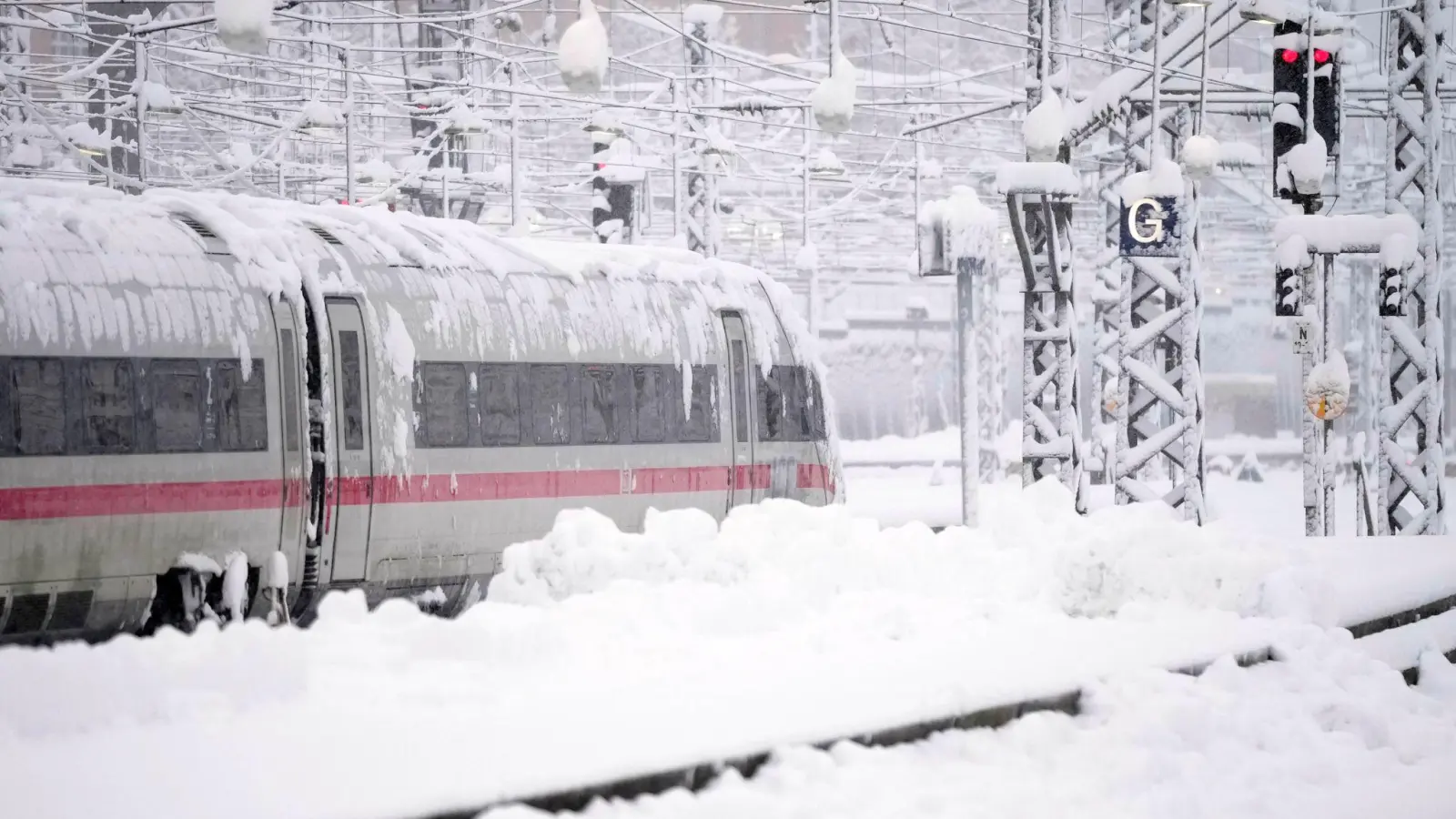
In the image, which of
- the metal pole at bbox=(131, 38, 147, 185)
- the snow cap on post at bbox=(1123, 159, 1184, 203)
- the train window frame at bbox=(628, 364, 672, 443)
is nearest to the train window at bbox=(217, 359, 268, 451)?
the train window frame at bbox=(628, 364, 672, 443)

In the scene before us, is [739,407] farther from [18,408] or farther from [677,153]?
[677,153]

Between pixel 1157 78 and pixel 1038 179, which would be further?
pixel 1157 78

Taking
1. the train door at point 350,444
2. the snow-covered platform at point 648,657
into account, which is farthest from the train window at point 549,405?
the snow-covered platform at point 648,657

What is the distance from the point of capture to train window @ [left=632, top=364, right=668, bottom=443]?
16.7 metres

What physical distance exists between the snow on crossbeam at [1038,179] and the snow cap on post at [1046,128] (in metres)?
0.32

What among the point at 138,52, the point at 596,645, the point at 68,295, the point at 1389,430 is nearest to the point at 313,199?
the point at 138,52

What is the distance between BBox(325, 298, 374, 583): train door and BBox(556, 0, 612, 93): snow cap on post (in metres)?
2.52

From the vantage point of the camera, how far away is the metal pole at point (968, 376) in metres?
15.0

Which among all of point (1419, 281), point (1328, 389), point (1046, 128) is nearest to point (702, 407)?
point (1046, 128)

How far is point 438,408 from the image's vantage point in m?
14.8

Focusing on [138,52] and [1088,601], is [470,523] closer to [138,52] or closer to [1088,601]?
[1088,601]

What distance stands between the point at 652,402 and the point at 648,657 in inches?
262

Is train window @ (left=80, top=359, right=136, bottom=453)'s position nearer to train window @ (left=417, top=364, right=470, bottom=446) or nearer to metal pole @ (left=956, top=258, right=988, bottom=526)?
train window @ (left=417, top=364, right=470, bottom=446)

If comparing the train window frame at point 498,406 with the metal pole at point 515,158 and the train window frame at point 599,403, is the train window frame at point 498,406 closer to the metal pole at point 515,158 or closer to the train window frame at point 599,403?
the train window frame at point 599,403
